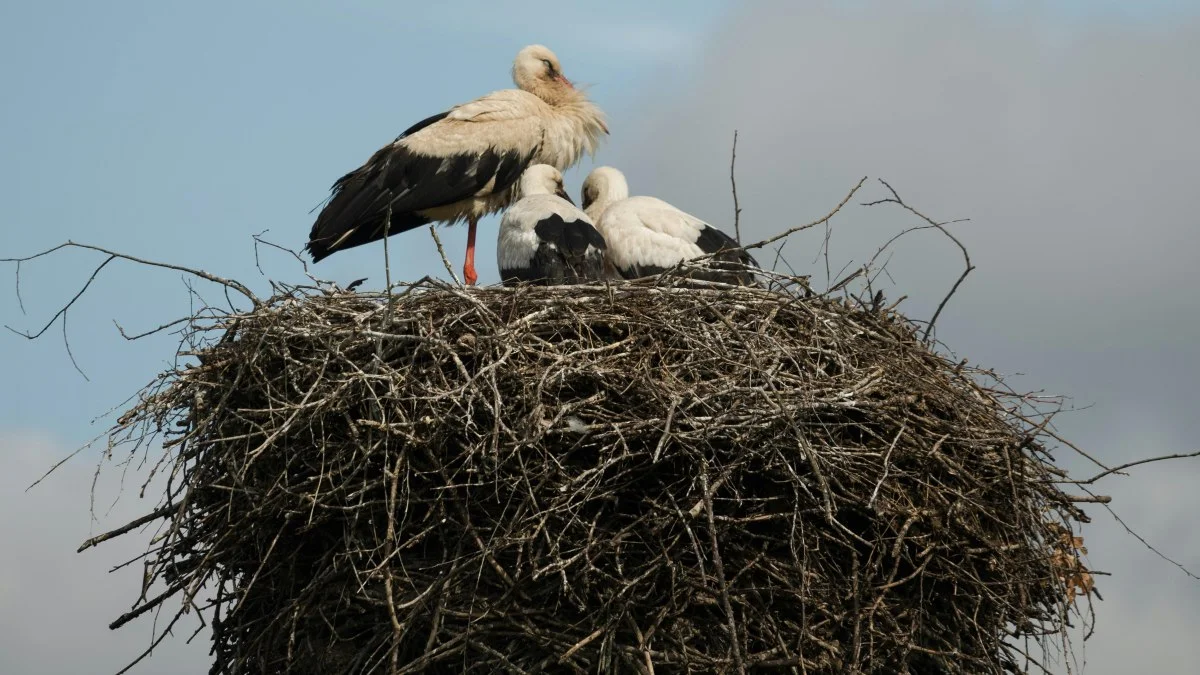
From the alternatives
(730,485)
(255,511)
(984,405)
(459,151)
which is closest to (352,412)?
(255,511)

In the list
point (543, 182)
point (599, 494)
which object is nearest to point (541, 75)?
point (543, 182)

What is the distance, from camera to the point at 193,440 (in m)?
6.27

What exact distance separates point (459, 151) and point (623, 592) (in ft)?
13.7

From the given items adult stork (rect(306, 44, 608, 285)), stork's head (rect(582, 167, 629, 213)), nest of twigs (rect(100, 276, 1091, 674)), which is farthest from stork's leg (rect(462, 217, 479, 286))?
nest of twigs (rect(100, 276, 1091, 674))

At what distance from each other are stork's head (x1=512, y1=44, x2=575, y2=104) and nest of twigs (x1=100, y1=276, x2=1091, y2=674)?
3635mm

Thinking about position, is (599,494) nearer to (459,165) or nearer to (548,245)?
(548,245)

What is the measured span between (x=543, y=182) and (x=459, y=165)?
0.76 m

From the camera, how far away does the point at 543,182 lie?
855cm

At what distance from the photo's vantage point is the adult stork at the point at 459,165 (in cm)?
891

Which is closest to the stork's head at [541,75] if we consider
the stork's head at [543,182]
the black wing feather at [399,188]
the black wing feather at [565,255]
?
the black wing feather at [399,188]

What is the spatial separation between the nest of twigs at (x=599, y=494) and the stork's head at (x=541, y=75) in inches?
143

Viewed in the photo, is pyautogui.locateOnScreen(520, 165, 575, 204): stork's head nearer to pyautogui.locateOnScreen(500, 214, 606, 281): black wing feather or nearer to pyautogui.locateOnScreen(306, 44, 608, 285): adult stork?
pyautogui.locateOnScreen(306, 44, 608, 285): adult stork

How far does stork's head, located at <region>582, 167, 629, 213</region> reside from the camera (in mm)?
8484

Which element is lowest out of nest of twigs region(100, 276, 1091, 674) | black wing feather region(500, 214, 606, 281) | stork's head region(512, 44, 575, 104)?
nest of twigs region(100, 276, 1091, 674)
